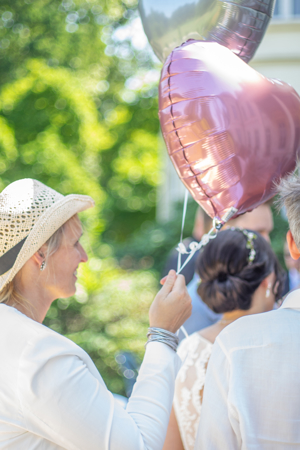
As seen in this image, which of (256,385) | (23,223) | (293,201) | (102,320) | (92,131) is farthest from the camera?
(92,131)

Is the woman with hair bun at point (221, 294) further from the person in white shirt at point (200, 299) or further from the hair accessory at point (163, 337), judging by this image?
the hair accessory at point (163, 337)

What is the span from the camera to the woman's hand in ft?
4.58

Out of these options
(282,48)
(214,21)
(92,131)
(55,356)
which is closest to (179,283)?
(55,356)

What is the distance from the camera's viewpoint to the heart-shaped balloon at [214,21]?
1658mm

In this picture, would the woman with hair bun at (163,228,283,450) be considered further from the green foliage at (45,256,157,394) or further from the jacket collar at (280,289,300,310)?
the green foliage at (45,256,157,394)

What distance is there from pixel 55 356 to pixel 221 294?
101cm

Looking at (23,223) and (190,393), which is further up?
(23,223)

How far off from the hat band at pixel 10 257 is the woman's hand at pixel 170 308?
45 cm

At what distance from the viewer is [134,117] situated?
675 inches

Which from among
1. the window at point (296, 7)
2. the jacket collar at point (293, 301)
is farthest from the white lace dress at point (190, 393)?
the window at point (296, 7)

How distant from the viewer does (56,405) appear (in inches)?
43.0

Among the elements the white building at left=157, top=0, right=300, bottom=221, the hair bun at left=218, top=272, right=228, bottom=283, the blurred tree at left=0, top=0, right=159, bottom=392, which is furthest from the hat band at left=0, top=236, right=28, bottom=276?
the white building at left=157, top=0, right=300, bottom=221

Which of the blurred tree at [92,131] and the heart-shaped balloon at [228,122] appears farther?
the blurred tree at [92,131]

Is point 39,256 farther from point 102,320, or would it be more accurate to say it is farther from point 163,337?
point 102,320
